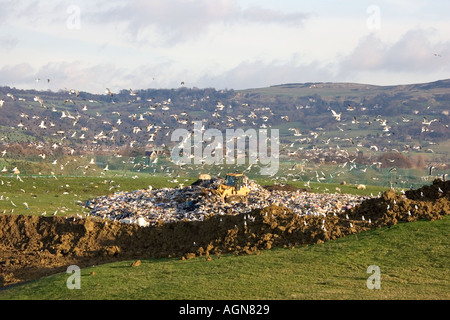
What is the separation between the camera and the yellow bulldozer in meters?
38.6

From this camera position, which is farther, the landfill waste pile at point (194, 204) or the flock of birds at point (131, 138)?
the flock of birds at point (131, 138)

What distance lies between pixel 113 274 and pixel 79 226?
8.65 metres

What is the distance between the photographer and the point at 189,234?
2536 cm

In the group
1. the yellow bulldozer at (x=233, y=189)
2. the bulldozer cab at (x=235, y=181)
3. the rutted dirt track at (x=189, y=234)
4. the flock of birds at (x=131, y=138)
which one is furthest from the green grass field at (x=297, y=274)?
the flock of birds at (x=131, y=138)

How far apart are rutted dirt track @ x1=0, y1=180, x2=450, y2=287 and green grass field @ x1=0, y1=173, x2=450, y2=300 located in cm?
96

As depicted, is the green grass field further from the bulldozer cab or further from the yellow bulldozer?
the bulldozer cab

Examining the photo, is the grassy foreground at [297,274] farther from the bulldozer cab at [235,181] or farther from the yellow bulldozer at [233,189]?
the bulldozer cab at [235,181]

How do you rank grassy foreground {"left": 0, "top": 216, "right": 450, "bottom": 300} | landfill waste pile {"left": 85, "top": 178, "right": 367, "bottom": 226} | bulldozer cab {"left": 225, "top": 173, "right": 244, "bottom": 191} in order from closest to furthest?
grassy foreground {"left": 0, "top": 216, "right": 450, "bottom": 300} → landfill waste pile {"left": 85, "top": 178, "right": 367, "bottom": 226} → bulldozer cab {"left": 225, "top": 173, "right": 244, "bottom": 191}

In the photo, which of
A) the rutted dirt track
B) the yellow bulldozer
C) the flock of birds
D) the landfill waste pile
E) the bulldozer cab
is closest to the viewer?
the rutted dirt track

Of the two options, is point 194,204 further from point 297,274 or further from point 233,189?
point 297,274

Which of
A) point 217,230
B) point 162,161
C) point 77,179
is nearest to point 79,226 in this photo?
point 217,230

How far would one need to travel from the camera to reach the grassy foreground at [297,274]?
15.8 meters

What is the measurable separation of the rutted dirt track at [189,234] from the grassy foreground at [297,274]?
1.03 meters

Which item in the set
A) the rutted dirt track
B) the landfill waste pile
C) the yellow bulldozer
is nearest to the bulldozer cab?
the yellow bulldozer
